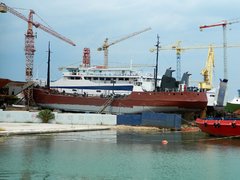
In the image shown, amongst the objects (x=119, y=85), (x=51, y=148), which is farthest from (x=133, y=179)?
(x=119, y=85)

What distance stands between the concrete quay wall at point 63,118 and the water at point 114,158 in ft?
37.1

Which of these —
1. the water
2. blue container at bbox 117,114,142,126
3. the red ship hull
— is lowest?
the water

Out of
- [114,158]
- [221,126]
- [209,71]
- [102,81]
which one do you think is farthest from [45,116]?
[209,71]

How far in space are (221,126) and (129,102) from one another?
58.5 ft

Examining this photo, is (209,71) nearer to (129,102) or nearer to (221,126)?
(129,102)

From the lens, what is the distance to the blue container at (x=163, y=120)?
45188mm

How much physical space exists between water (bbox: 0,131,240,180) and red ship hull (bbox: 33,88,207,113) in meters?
16.5

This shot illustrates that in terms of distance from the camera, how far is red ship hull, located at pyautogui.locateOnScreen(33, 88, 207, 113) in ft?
167

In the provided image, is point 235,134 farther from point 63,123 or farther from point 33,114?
point 33,114

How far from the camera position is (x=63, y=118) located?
46.4 metres

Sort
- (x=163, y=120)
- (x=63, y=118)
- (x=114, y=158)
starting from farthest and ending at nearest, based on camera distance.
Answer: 1. (x=63, y=118)
2. (x=163, y=120)
3. (x=114, y=158)

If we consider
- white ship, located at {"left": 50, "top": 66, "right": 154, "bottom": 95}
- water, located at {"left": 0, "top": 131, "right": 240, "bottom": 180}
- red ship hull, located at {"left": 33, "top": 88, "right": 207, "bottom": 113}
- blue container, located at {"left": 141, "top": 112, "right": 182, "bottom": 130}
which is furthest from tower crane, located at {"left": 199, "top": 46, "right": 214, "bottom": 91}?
water, located at {"left": 0, "top": 131, "right": 240, "bottom": 180}

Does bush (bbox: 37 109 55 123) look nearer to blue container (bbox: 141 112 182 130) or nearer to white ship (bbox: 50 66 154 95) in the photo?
blue container (bbox: 141 112 182 130)

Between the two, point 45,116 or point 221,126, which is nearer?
point 221,126
